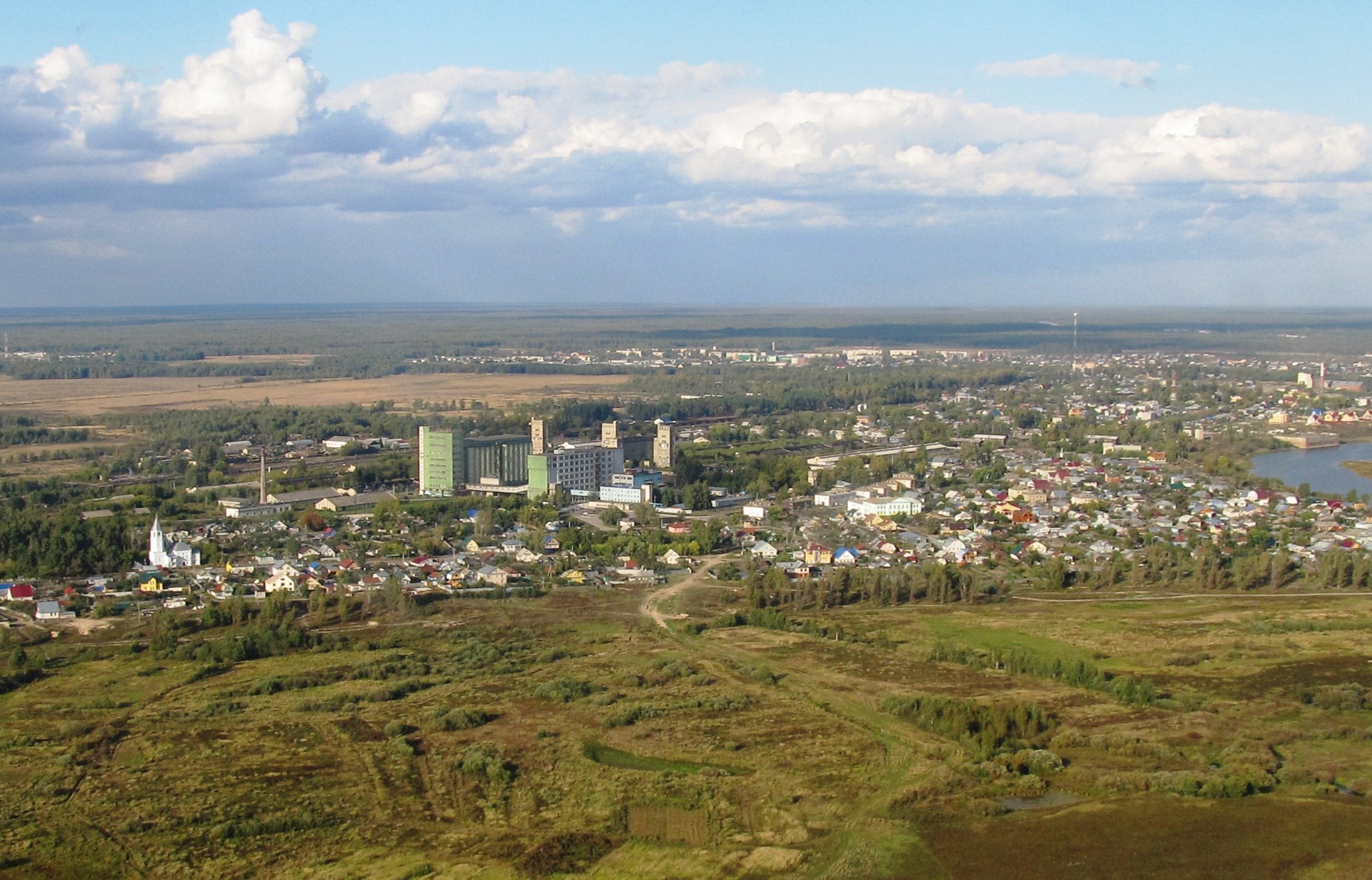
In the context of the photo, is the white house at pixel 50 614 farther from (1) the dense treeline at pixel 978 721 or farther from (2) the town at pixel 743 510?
(1) the dense treeline at pixel 978 721

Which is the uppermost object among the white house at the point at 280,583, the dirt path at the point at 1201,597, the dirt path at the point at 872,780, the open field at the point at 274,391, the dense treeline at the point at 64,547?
the open field at the point at 274,391

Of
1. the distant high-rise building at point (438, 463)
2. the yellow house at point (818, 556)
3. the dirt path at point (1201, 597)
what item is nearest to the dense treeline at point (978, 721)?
the dirt path at point (1201, 597)

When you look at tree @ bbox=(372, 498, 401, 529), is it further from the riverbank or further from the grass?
the riverbank

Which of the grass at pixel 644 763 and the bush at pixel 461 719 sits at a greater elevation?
the bush at pixel 461 719

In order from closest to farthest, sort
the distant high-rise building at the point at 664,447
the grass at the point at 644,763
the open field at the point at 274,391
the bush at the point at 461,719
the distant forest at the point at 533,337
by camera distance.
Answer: the grass at the point at 644,763, the bush at the point at 461,719, the distant high-rise building at the point at 664,447, the open field at the point at 274,391, the distant forest at the point at 533,337

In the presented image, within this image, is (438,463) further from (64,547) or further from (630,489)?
(64,547)

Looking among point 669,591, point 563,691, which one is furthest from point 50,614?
point 669,591
